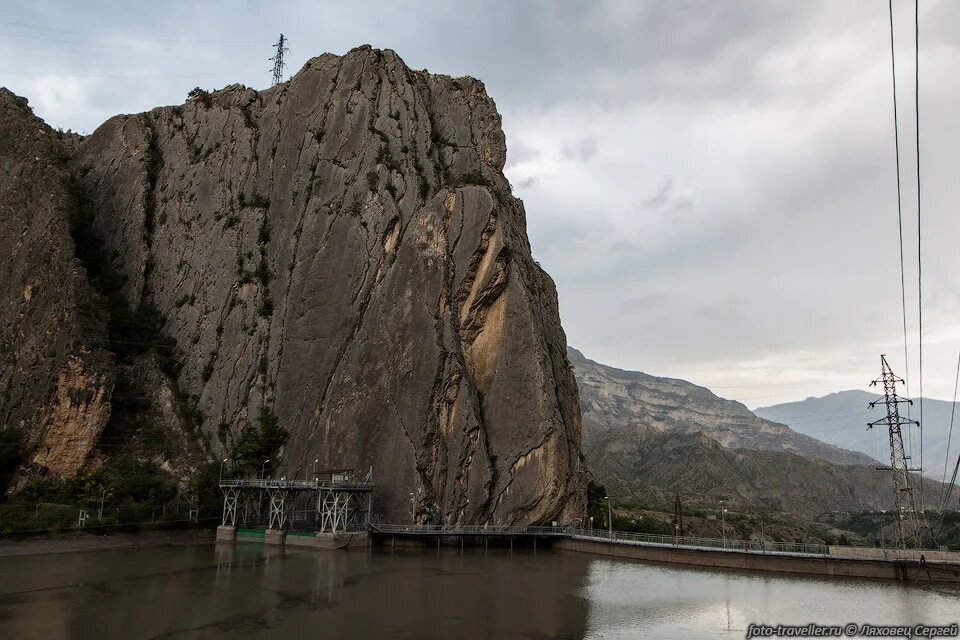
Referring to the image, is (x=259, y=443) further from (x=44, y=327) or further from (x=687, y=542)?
(x=687, y=542)

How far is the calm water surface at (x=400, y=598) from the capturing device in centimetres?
3052

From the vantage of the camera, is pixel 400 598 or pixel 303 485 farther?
pixel 303 485

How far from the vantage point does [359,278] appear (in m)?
77.8

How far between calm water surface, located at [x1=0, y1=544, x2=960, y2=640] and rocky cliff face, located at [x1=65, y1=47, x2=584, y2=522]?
45.3ft

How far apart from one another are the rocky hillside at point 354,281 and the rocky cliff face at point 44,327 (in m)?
8.68

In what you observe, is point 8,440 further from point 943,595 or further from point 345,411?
point 943,595

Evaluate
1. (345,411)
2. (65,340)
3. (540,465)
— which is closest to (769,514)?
(540,465)

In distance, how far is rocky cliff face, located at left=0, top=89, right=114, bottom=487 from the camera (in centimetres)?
6400

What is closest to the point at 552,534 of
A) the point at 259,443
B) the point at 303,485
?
the point at 303,485

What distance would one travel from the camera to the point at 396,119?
8869cm

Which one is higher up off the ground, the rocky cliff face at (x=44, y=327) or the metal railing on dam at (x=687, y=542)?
the rocky cliff face at (x=44, y=327)

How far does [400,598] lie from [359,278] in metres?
46.5

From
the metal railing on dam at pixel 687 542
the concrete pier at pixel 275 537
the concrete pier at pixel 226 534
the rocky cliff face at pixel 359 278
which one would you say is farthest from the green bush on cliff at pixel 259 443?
the metal railing on dam at pixel 687 542

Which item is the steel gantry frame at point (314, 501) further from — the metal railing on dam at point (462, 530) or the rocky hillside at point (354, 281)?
the rocky hillside at point (354, 281)
